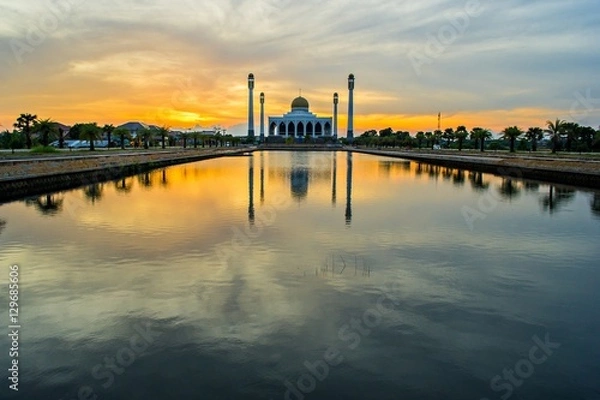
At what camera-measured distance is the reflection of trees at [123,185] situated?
2122cm

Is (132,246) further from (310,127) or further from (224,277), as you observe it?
(310,127)

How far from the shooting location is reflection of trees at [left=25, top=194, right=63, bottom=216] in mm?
15434

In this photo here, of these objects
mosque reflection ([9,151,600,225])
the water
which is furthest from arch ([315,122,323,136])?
the water

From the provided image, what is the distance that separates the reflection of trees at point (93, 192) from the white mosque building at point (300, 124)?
86.3 metres

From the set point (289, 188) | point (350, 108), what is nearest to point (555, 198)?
point (289, 188)

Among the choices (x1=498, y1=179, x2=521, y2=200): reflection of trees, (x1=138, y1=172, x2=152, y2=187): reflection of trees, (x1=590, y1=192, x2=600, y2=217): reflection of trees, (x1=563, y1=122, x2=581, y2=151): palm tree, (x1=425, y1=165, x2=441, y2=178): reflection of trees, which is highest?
(x1=563, y1=122, x2=581, y2=151): palm tree

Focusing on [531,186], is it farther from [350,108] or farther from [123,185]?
[350,108]

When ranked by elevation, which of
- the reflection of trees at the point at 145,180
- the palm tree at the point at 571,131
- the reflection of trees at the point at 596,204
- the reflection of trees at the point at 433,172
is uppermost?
the palm tree at the point at 571,131

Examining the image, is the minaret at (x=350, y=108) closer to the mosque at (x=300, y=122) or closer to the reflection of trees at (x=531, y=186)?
the mosque at (x=300, y=122)

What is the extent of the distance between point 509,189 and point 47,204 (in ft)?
62.9

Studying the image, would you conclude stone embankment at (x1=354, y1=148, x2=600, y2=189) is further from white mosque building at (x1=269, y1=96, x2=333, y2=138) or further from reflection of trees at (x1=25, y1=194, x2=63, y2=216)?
white mosque building at (x1=269, y1=96, x2=333, y2=138)

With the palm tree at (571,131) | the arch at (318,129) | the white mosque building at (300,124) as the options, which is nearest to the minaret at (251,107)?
the white mosque building at (300,124)

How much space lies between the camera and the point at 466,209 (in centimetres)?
1644

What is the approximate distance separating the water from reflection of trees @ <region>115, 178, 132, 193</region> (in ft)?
21.1
